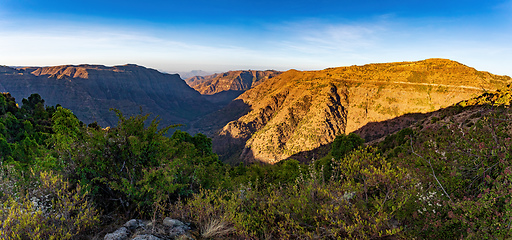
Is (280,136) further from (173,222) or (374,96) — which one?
(173,222)

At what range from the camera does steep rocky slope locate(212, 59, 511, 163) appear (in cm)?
8038

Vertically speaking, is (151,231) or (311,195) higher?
(311,195)

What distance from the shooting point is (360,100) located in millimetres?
97938

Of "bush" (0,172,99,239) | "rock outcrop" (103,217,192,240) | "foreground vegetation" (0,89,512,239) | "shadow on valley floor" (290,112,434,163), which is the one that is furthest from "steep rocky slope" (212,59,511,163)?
"bush" (0,172,99,239)

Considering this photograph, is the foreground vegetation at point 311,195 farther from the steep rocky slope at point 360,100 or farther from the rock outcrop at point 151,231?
the steep rocky slope at point 360,100

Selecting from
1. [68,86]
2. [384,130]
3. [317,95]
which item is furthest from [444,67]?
[68,86]

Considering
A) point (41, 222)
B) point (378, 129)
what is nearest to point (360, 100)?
point (378, 129)

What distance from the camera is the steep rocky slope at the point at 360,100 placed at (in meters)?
80.4

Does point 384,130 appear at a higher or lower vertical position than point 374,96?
lower

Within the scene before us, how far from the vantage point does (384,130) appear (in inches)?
3162

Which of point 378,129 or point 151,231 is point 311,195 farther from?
point 378,129

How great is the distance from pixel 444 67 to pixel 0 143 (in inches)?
5132

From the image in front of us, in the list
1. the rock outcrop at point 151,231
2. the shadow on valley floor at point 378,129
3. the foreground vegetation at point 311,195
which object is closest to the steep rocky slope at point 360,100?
the shadow on valley floor at point 378,129

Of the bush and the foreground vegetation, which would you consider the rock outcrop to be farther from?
the bush
